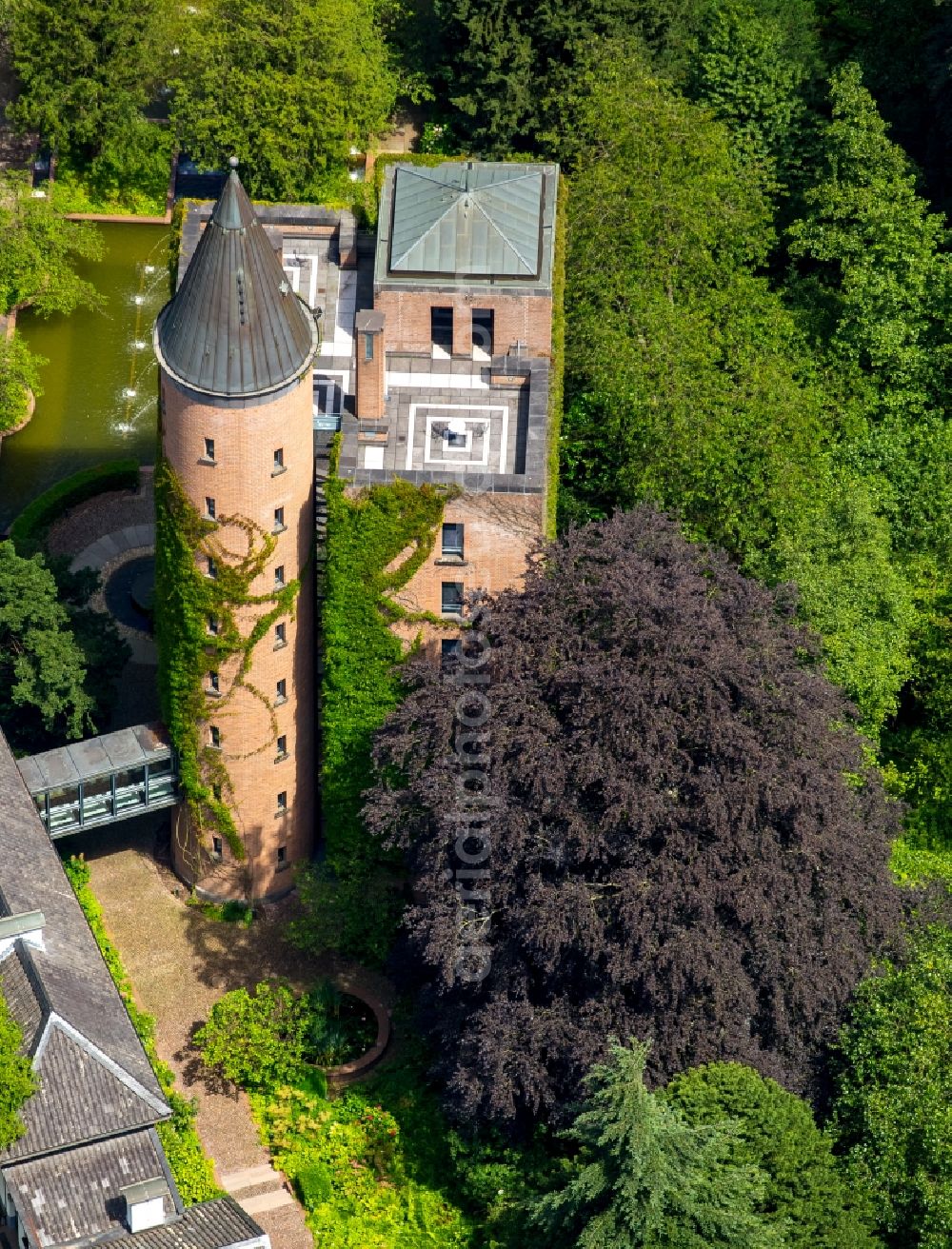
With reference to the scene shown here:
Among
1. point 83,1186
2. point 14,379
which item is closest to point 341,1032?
point 83,1186

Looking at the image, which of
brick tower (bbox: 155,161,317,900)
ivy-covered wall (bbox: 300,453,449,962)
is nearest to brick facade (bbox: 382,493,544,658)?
ivy-covered wall (bbox: 300,453,449,962)

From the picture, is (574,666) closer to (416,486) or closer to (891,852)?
(416,486)

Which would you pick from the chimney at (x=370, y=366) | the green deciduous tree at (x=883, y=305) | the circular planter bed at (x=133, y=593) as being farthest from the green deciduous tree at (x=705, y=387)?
the circular planter bed at (x=133, y=593)

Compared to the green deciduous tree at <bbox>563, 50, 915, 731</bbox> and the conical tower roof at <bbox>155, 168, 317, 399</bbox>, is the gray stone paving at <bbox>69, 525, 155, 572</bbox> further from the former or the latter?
the conical tower roof at <bbox>155, 168, 317, 399</bbox>

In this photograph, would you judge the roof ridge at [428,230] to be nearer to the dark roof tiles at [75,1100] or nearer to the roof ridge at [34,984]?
the roof ridge at [34,984]

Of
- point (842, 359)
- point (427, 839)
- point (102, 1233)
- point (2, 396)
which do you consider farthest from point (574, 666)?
point (2, 396)

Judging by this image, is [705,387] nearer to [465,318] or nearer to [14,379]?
[465,318]
